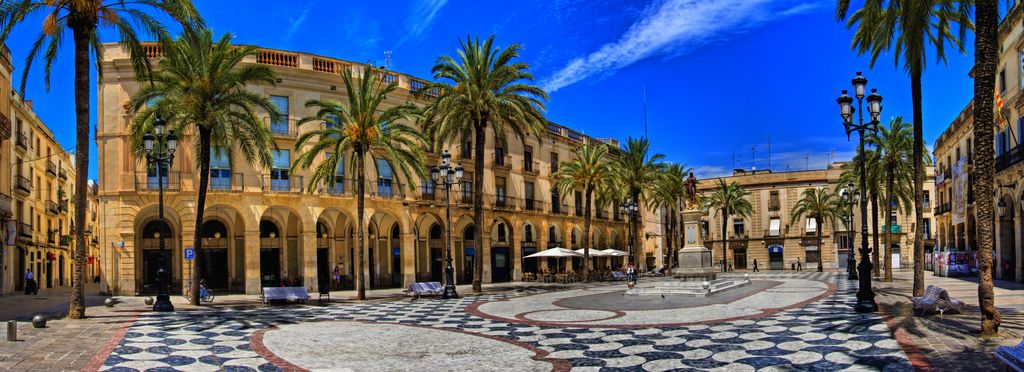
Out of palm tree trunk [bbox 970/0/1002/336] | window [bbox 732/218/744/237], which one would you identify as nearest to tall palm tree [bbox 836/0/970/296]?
palm tree trunk [bbox 970/0/1002/336]

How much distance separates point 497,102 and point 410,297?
9436 mm

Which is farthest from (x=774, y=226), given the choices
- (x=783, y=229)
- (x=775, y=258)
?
(x=775, y=258)

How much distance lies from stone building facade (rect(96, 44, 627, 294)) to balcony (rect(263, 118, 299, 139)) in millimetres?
50

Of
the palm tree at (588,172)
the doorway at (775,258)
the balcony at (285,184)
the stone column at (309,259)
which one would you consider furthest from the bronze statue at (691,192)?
the doorway at (775,258)

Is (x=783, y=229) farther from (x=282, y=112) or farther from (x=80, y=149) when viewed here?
(x=80, y=149)

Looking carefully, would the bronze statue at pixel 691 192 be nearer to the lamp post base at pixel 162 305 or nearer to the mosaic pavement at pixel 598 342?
the mosaic pavement at pixel 598 342

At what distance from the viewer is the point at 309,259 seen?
36.3 metres

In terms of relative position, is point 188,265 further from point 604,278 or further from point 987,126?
point 987,126

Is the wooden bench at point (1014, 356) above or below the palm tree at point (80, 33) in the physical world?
below

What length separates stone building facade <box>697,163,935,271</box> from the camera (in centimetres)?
7794

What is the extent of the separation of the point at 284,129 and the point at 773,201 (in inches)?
2386

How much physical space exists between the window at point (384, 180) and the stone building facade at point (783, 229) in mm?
52661

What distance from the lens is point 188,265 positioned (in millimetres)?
34781

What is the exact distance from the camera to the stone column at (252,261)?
34.6 metres
